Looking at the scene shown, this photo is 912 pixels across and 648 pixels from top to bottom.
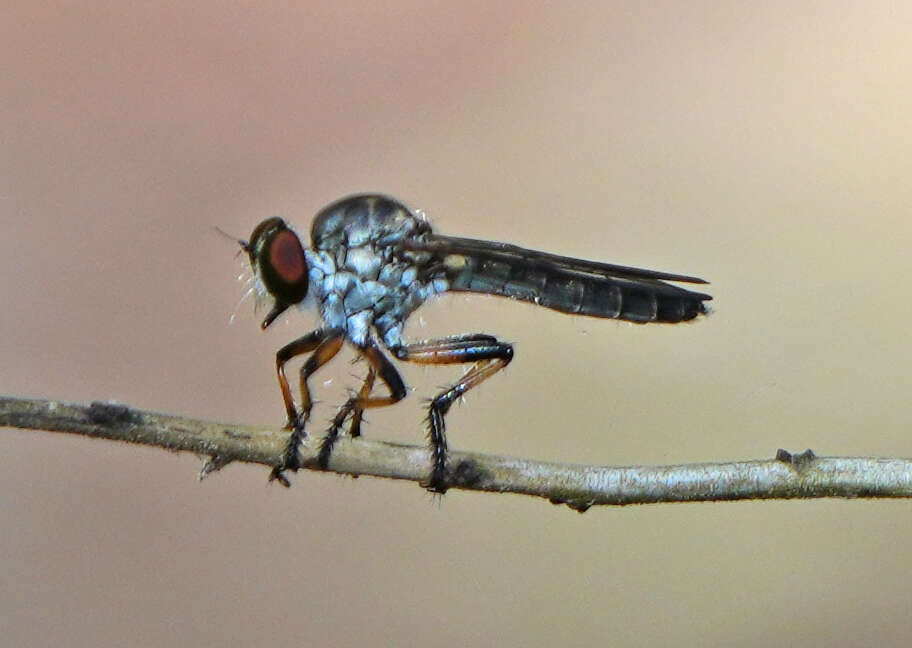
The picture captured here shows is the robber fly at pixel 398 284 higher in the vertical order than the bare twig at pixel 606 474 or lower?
higher

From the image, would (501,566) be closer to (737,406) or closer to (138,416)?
(737,406)

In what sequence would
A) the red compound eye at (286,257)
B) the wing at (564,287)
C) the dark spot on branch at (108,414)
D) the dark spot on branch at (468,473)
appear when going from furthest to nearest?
the wing at (564,287), the red compound eye at (286,257), the dark spot on branch at (468,473), the dark spot on branch at (108,414)

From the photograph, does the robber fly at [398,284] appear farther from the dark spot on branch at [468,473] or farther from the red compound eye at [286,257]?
the dark spot on branch at [468,473]

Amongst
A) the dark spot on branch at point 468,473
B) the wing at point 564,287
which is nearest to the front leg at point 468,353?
the wing at point 564,287

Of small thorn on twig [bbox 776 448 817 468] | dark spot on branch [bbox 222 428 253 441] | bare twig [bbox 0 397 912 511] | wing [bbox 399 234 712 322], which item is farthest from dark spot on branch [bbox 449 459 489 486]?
wing [bbox 399 234 712 322]

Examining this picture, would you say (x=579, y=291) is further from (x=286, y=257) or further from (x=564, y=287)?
(x=286, y=257)

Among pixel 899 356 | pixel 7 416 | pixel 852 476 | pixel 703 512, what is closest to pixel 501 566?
pixel 703 512

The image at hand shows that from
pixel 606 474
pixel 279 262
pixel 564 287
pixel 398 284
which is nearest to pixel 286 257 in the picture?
pixel 279 262
